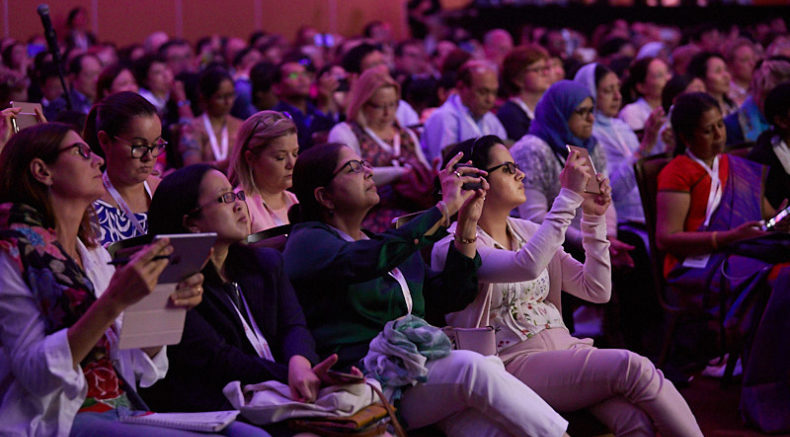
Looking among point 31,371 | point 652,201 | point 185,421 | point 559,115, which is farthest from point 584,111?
point 31,371

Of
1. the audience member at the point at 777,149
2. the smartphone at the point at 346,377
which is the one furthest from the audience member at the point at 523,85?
the smartphone at the point at 346,377

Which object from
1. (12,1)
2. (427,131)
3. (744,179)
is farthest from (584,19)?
(744,179)

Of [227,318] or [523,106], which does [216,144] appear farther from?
[227,318]

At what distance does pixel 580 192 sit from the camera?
3068mm

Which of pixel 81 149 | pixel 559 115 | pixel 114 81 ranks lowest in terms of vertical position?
pixel 114 81

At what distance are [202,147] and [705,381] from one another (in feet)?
9.40

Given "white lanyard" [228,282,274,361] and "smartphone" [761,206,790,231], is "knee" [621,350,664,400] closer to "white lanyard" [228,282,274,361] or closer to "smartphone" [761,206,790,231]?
"white lanyard" [228,282,274,361]

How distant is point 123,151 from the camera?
3199 millimetres

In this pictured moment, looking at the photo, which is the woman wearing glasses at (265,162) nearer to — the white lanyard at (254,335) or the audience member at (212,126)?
the white lanyard at (254,335)

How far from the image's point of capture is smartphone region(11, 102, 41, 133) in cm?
304

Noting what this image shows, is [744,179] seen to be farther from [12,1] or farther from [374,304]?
[12,1]

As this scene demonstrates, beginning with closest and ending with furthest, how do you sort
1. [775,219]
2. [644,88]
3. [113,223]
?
[113,223] < [775,219] < [644,88]

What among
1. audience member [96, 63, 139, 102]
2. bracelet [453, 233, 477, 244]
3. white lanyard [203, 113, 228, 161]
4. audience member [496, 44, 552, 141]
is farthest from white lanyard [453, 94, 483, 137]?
bracelet [453, 233, 477, 244]

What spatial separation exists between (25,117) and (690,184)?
2.71m
